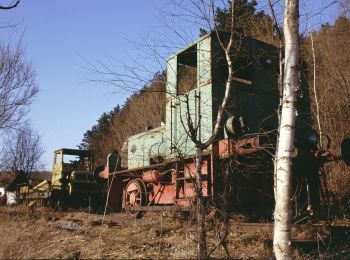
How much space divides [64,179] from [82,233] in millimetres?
12255

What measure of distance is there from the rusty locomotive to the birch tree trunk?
1.44m

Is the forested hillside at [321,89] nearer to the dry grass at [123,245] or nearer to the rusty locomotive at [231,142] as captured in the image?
the rusty locomotive at [231,142]

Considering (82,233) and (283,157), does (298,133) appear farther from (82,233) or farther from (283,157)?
(82,233)

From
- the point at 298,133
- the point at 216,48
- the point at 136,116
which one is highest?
the point at 136,116

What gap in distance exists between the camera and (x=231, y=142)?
7.36 metres

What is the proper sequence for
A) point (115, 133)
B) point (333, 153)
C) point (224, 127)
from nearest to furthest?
point (333, 153), point (224, 127), point (115, 133)

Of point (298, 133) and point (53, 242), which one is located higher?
point (298, 133)

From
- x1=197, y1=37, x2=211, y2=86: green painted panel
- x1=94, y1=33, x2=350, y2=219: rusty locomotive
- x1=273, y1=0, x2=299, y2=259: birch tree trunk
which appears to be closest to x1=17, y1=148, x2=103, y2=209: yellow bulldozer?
x1=94, y1=33, x2=350, y2=219: rusty locomotive

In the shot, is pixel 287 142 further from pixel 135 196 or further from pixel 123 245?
pixel 135 196

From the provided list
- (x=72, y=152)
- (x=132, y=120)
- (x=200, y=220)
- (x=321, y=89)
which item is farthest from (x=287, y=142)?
(x=132, y=120)

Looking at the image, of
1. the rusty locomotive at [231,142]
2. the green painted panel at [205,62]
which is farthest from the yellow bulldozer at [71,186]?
the green painted panel at [205,62]

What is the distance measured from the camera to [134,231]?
800 centimetres

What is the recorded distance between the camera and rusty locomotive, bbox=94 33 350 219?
7367 millimetres

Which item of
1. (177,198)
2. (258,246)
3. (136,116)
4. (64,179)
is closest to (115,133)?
(136,116)
